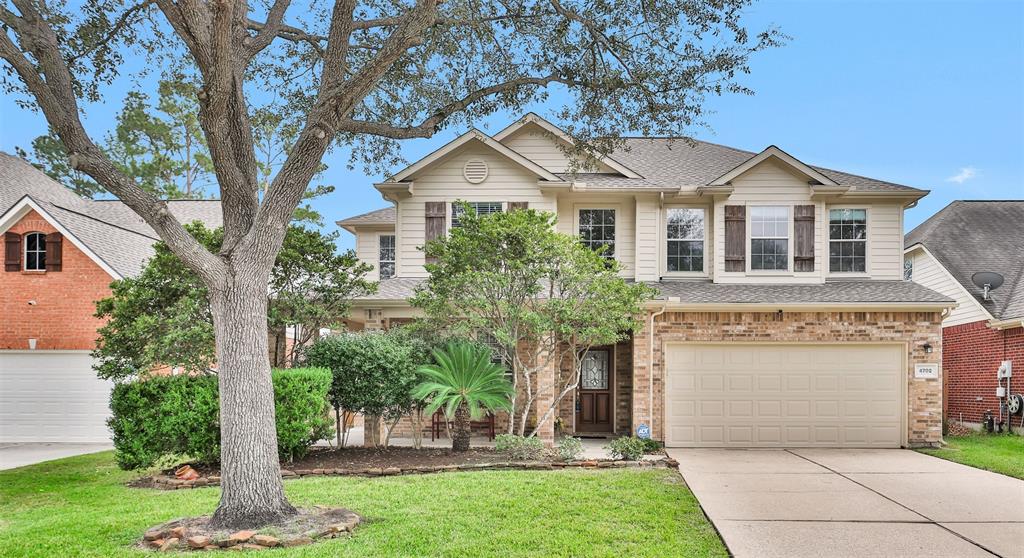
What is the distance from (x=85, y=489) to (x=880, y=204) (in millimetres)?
14798

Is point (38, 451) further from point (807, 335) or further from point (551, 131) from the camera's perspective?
point (807, 335)

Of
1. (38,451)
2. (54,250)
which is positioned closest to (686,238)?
(38,451)

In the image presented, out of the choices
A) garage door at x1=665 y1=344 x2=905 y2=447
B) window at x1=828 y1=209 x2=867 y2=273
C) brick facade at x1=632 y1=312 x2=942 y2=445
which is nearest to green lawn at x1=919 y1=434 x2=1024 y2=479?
brick facade at x1=632 y1=312 x2=942 y2=445

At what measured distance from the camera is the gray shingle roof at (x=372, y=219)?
19406 mm

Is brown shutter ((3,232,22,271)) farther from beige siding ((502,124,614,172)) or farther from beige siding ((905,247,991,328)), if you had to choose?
beige siding ((905,247,991,328))

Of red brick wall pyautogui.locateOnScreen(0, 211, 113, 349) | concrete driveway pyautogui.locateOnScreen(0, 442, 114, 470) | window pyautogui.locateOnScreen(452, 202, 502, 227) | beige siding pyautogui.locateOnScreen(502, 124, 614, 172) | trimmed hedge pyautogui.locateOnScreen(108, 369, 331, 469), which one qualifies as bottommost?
concrete driveway pyautogui.locateOnScreen(0, 442, 114, 470)

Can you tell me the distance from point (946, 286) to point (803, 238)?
20.2 feet

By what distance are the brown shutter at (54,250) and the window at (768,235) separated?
14.8 m

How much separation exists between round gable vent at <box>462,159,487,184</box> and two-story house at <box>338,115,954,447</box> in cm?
2

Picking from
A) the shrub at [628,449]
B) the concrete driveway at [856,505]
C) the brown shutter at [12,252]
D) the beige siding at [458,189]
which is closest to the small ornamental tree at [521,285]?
the shrub at [628,449]

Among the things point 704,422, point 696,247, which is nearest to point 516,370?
point 704,422

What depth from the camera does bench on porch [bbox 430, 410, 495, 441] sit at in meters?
15.0

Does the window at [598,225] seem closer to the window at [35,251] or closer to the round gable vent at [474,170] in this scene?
the round gable vent at [474,170]

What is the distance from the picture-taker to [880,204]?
15555mm
